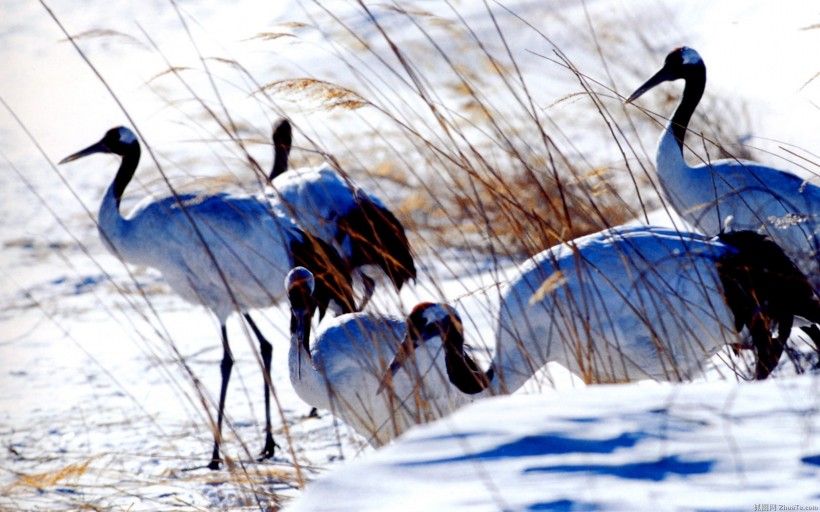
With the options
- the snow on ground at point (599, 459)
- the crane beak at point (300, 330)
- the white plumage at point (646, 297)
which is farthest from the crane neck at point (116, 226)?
the snow on ground at point (599, 459)

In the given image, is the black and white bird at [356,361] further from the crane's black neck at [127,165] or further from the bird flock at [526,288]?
the crane's black neck at [127,165]

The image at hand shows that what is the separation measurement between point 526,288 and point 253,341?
0.75 meters

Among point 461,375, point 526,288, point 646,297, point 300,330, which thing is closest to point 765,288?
point 646,297

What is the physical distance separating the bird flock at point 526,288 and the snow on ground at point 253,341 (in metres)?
0.15

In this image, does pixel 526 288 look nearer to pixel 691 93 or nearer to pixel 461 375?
pixel 461 375

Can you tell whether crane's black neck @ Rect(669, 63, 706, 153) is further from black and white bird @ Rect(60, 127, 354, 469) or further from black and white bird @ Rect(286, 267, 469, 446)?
black and white bird @ Rect(286, 267, 469, 446)

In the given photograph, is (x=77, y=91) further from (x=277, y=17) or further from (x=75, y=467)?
(x=75, y=467)

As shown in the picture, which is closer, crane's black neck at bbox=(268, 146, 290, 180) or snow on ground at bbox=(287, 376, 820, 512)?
snow on ground at bbox=(287, 376, 820, 512)

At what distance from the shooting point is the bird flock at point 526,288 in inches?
84.5

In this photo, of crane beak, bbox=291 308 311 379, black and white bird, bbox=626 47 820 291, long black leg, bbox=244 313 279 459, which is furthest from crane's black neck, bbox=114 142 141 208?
black and white bird, bbox=626 47 820 291

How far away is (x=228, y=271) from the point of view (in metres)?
4.47

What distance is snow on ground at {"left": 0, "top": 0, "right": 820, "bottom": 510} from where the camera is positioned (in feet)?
3.70

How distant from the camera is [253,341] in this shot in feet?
9.86

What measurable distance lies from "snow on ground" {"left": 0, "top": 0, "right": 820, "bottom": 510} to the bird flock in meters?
0.15
